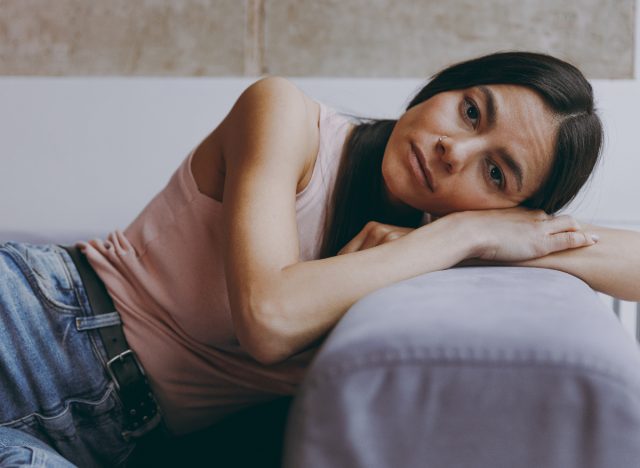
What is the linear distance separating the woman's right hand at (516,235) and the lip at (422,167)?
79 millimetres

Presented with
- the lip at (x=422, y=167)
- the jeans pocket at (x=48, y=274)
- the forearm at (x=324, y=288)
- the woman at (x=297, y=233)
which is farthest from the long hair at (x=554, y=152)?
A: the jeans pocket at (x=48, y=274)

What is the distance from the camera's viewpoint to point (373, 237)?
91cm

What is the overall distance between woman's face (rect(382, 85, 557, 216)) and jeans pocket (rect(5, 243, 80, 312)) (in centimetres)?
49

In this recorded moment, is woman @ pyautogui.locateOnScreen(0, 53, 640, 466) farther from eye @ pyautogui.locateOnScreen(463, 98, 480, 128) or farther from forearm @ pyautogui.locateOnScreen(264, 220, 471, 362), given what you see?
forearm @ pyautogui.locateOnScreen(264, 220, 471, 362)

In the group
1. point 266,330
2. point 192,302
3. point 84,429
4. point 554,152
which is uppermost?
point 554,152

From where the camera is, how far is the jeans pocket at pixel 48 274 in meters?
0.99

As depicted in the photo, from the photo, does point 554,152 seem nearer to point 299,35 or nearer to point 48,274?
point 48,274

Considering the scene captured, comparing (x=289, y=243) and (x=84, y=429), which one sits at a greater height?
(x=289, y=243)

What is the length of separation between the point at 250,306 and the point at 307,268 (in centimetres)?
7

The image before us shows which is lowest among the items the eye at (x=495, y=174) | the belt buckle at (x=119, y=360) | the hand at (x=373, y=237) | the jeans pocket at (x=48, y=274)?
the belt buckle at (x=119, y=360)

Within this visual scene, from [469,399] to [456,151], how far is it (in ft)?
1.70

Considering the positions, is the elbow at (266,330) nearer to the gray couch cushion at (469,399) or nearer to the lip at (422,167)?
the gray couch cushion at (469,399)

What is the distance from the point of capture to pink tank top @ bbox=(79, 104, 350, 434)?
98 centimetres

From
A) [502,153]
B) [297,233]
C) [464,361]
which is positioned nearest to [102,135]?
[297,233]
